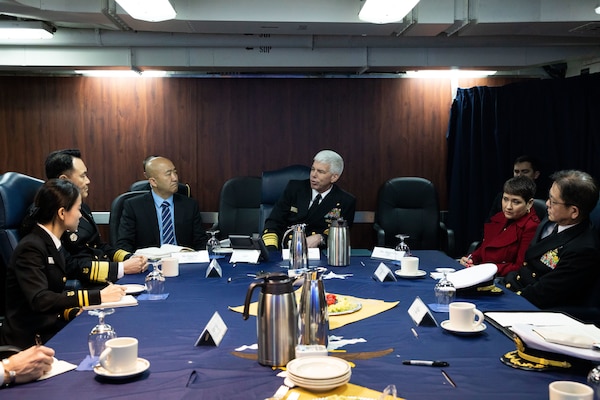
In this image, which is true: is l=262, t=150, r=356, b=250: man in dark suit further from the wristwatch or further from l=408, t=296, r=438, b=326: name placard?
the wristwatch

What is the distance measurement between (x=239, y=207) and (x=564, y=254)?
10.5 ft

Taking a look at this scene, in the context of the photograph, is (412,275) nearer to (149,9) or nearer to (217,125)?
(149,9)

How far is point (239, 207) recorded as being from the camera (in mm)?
5574

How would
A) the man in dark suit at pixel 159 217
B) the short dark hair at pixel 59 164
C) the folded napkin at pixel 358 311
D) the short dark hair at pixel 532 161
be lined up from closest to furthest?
the folded napkin at pixel 358 311, the short dark hair at pixel 59 164, the man in dark suit at pixel 159 217, the short dark hair at pixel 532 161

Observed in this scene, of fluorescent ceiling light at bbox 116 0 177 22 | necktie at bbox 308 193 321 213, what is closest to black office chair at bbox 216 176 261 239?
necktie at bbox 308 193 321 213

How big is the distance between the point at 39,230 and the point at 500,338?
A: 206 cm

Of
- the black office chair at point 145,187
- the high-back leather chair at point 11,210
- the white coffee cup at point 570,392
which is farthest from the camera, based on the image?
the black office chair at point 145,187

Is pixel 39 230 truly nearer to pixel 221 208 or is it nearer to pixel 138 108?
pixel 221 208

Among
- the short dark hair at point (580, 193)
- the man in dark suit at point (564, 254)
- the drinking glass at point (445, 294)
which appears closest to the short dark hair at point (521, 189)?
the man in dark suit at point (564, 254)

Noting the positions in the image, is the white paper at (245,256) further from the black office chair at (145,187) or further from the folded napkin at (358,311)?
the black office chair at (145,187)

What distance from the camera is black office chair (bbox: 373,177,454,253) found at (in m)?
5.50

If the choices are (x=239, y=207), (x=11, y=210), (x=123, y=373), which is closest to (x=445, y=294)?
(x=123, y=373)

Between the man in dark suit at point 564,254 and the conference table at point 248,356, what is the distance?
17.4 inches

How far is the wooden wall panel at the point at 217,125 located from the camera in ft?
19.6
